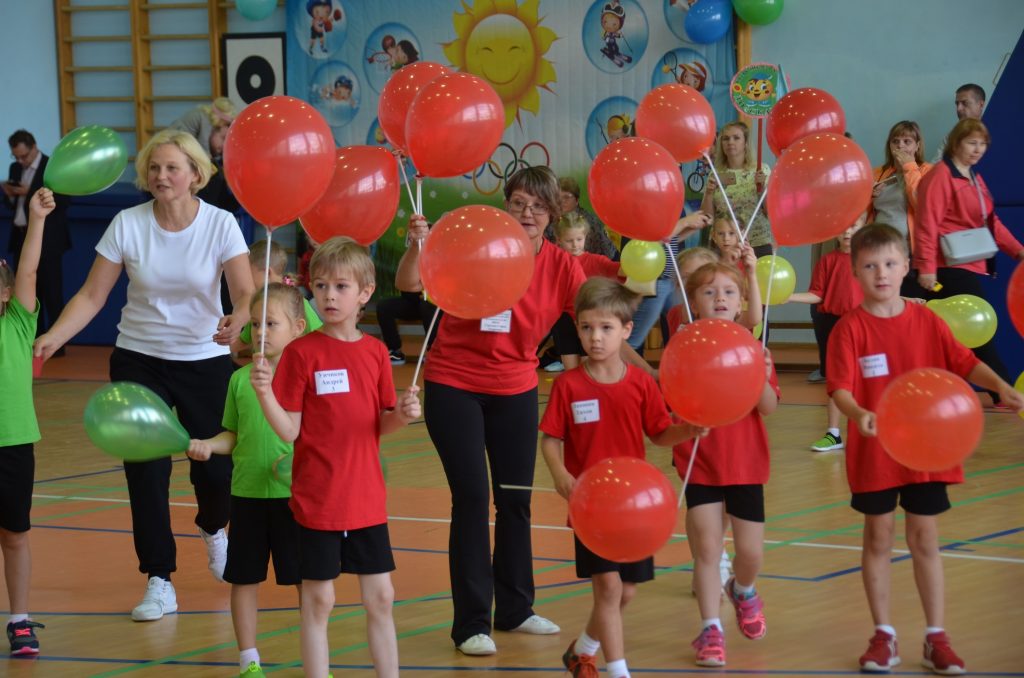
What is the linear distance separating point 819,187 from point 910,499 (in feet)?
2.95

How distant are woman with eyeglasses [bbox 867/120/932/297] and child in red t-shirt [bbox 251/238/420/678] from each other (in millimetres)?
4560

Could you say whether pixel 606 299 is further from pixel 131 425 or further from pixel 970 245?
pixel 970 245

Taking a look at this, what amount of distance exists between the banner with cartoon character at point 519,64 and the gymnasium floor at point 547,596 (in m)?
5.25

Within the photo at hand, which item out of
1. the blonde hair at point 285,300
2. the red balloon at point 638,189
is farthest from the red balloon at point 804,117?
the blonde hair at point 285,300

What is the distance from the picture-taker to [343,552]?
3379 millimetres

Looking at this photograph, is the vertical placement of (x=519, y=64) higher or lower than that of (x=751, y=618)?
higher

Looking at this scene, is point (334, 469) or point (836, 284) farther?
point (836, 284)

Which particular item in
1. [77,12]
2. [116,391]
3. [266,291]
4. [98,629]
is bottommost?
[98,629]

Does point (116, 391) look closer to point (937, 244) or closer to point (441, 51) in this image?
point (937, 244)

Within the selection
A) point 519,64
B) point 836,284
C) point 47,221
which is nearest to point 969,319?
point 836,284

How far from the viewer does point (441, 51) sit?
12.0 metres

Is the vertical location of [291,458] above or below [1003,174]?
below

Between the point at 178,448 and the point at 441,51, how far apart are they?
893cm

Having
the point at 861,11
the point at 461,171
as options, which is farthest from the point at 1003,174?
the point at 461,171
